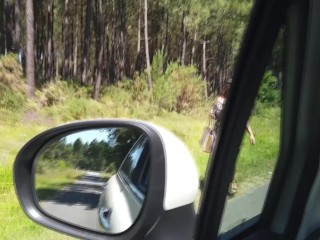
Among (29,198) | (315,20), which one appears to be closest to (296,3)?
(315,20)

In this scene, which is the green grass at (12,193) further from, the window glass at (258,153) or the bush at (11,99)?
the window glass at (258,153)

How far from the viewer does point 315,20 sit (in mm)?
723

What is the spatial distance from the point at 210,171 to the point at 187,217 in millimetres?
306

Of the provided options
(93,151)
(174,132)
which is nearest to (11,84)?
(174,132)

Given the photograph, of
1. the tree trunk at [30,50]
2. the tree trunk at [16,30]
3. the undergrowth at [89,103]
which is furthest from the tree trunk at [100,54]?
the tree trunk at [16,30]

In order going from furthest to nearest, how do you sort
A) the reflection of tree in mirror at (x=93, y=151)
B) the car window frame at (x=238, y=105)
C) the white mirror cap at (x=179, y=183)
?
1. the reflection of tree in mirror at (x=93, y=151)
2. the white mirror cap at (x=179, y=183)
3. the car window frame at (x=238, y=105)

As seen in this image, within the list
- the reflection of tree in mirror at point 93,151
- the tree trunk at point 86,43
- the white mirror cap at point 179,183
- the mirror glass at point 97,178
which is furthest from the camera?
the tree trunk at point 86,43

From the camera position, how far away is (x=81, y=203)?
1336 millimetres

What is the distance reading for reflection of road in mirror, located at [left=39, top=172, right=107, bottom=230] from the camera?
4.02ft

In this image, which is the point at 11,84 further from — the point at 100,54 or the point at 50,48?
the point at 100,54

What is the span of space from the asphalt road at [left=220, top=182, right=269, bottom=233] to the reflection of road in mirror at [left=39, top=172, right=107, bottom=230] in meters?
0.39

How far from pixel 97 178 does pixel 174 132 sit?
2989mm

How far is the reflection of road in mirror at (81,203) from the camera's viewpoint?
123 cm

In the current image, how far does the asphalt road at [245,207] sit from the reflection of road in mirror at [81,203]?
0.39 meters
